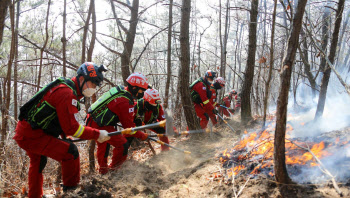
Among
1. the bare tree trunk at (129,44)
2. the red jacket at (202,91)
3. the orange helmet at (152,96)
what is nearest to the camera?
the orange helmet at (152,96)

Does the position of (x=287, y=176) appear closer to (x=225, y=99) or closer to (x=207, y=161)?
(x=207, y=161)

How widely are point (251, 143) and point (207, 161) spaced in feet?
3.08

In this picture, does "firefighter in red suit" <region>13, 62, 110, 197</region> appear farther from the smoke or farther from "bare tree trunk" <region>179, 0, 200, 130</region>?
the smoke

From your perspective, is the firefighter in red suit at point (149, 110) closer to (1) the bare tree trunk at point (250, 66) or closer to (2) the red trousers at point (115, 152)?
(2) the red trousers at point (115, 152)

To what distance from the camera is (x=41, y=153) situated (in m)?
3.67

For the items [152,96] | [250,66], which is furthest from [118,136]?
[250,66]

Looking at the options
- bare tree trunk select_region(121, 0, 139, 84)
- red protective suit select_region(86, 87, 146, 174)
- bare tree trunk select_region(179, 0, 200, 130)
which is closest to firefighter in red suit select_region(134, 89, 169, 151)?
bare tree trunk select_region(179, 0, 200, 130)

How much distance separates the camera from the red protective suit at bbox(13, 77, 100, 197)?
358 centimetres

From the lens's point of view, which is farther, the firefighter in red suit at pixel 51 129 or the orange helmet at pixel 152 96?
the orange helmet at pixel 152 96

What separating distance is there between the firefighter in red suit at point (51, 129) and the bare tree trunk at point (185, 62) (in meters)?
3.71

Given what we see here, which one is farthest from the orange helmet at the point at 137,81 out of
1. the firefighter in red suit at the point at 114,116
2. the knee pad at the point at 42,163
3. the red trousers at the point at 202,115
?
the red trousers at the point at 202,115

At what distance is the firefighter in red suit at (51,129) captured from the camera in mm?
3578

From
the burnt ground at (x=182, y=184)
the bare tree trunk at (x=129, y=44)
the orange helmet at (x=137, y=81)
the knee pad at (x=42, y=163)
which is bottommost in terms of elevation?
the burnt ground at (x=182, y=184)

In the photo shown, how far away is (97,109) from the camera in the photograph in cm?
507
